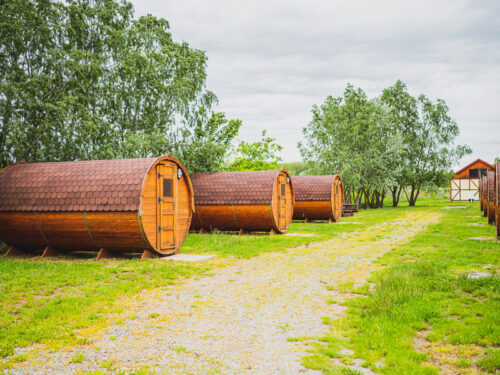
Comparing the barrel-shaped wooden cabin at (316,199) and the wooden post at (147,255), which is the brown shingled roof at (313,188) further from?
the wooden post at (147,255)

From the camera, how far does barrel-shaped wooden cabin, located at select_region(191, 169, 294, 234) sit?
695 inches

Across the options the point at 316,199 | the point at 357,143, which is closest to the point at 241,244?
the point at 316,199

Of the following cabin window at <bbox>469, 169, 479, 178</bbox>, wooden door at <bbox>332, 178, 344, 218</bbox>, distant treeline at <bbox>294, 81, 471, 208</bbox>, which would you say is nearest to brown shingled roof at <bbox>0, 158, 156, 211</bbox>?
wooden door at <bbox>332, 178, 344, 218</bbox>

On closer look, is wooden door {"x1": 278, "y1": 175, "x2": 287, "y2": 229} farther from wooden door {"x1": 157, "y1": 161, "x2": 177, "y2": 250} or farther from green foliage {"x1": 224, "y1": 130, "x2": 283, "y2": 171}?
green foliage {"x1": 224, "y1": 130, "x2": 283, "y2": 171}

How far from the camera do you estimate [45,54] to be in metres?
15.8

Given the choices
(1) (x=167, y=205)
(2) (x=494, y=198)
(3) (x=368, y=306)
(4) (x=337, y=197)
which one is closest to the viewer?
(3) (x=368, y=306)

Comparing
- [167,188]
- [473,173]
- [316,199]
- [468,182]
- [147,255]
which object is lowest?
[147,255]

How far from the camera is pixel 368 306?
6543mm

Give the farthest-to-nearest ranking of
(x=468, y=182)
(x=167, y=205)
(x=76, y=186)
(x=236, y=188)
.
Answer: (x=468, y=182) → (x=236, y=188) → (x=167, y=205) → (x=76, y=186)

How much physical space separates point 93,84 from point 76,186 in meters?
7.03

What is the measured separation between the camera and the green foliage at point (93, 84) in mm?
14562

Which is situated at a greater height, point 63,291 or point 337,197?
point 337,197

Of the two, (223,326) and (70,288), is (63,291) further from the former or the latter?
(223,326)

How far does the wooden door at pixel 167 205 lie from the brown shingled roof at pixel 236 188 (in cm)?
514
